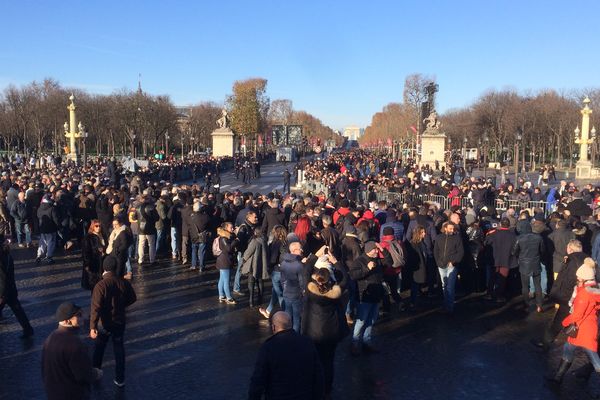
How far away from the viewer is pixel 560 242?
432 inches

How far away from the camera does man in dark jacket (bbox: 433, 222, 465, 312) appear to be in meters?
10.2

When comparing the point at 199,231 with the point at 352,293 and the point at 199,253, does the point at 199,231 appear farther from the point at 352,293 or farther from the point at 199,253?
the point at 352,293

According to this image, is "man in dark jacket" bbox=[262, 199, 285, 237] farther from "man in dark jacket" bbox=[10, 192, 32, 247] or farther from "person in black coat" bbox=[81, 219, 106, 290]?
"man in dark jacket" bbox=[10, 192, 32, 247]

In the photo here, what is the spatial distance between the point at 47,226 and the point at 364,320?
Answer: 353 inches

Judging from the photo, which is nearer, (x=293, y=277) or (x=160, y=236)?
(x=293, y=277)

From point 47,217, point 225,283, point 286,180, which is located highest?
point 47,217

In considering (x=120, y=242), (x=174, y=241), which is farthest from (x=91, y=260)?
(x=174, y=241)

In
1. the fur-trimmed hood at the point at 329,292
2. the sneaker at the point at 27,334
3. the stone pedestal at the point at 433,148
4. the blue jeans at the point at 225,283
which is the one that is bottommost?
the sneaker at the point at 27,334

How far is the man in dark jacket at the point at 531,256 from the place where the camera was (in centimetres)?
1054

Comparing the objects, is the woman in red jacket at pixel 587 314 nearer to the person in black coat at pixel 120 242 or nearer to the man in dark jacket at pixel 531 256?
the man in dark jacket at pixel 531 256

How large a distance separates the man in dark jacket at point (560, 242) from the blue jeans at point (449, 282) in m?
2.11

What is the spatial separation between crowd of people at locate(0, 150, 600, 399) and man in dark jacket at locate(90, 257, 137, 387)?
0.04ft

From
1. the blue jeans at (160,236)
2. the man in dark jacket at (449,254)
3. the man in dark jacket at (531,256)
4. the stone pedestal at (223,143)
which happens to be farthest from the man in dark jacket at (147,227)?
the stone pedestal at (223,143)

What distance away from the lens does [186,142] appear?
91.2 metres
